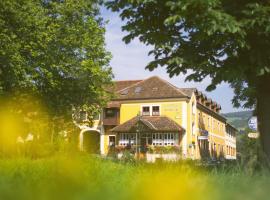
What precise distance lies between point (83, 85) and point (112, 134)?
30.9 metres

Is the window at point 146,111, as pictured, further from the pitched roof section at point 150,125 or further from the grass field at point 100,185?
the grass field at point 100,185

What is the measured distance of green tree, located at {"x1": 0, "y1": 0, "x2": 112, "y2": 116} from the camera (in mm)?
30328

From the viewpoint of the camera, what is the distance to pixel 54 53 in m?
32.9

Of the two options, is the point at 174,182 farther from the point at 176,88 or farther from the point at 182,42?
the point at 176,88

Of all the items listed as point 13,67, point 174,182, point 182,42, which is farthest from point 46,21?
point 174,182

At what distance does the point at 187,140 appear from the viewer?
62062mm

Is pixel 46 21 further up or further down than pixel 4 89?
further up

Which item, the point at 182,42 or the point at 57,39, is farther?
the point at 57,39

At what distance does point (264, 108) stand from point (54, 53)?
812 inches

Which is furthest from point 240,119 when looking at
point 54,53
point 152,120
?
point 152,120

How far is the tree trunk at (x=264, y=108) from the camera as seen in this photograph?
559 inches

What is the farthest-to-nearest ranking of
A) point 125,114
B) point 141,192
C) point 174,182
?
point 125,114 < point 174,182 < point 141,192

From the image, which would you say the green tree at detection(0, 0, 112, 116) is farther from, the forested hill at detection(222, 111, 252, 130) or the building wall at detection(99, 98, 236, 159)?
the building wall at detection(99, 98, 236, 159)

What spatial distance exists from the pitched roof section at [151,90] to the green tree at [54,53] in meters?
26.0
